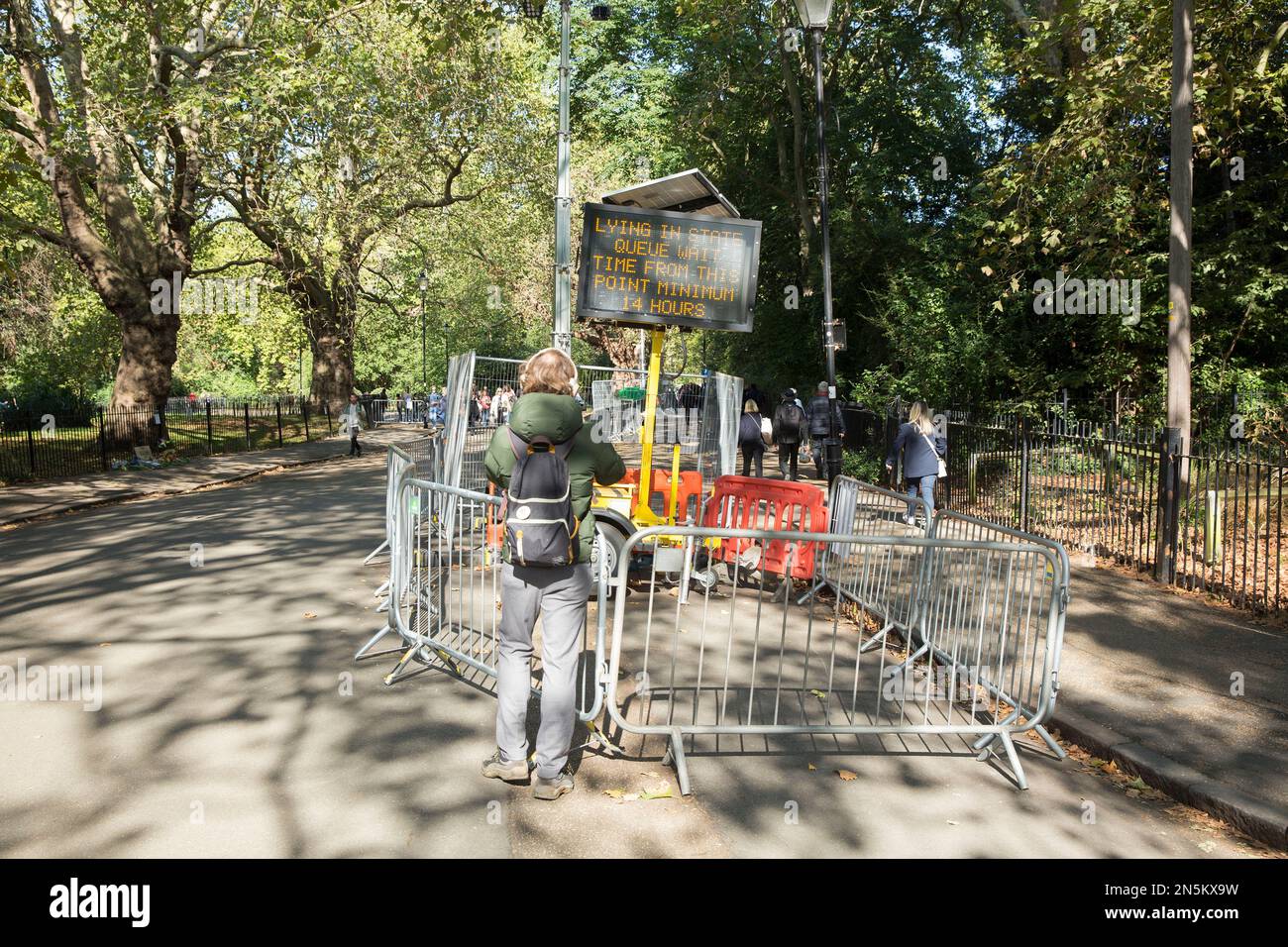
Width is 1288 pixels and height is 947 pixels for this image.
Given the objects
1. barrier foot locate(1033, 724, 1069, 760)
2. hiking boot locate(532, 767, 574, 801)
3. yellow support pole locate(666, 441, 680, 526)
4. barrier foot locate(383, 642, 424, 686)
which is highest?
yellow support pole locate(666, 441, 680, 526)

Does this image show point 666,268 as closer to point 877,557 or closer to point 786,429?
point 877,557

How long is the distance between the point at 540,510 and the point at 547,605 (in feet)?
1.60

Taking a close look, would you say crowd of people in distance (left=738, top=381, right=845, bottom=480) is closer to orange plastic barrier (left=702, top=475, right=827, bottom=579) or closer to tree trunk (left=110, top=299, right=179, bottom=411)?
orange plastic barrier (left=702, top=475, right=827, bottom=579)

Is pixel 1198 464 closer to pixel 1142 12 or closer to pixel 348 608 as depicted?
pixel 1142 12

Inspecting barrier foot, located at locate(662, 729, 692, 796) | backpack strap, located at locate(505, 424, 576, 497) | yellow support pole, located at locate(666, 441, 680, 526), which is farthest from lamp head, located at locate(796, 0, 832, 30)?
barrier foot, located at locate(662, 729, 692, 796)

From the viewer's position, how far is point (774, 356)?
3148cm

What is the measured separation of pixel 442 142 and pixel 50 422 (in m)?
14.2

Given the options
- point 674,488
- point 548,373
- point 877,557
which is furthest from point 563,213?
point 548,373

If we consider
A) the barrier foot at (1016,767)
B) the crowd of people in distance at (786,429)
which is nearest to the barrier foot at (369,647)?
the barrier foot at (1016,767)

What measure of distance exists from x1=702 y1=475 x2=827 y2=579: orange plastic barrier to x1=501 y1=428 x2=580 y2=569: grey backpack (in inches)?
151

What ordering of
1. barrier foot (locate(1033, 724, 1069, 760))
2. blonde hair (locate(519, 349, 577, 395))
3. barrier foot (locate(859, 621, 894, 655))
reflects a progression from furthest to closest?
barrier foot (locate(859, 621, 894, 655)) < barrier foot (locate(1033, 724, 1069, 760)) < blonde hair (locate(519, 349, 577, 395))

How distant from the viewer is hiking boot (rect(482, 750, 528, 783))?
4633mm

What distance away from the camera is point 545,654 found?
4668mm
